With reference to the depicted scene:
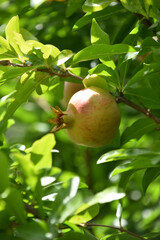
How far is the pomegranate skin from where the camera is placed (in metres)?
1.35

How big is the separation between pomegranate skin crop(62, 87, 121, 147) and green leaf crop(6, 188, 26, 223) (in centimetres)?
48

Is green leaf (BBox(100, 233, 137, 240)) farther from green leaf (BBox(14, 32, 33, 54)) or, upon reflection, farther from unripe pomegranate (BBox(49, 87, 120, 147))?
green leaf (BBox(14, 32, 33, 54))

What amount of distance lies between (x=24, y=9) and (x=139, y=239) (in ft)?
3.41

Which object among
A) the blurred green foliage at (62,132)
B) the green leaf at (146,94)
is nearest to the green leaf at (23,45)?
the blurred green foliage at (62,132)

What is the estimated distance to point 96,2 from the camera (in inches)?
58.2

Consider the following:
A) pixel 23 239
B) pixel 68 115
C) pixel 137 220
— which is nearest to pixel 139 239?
pixel 68 115

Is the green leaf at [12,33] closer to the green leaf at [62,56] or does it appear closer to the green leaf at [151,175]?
the green leaf at [62,56]

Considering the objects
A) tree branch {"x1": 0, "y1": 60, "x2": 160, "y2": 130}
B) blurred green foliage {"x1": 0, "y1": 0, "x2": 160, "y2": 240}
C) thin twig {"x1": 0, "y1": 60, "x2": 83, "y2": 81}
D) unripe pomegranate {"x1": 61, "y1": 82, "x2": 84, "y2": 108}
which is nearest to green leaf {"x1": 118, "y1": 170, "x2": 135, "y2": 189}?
blurred green foliage {"x1": 0, "y1": 0, "x2": 160, "y2": 240}

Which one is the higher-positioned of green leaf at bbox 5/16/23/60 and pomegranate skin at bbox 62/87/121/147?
green leaf at bbox 5/16/23/60

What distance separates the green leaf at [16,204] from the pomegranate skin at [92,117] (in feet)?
1.58

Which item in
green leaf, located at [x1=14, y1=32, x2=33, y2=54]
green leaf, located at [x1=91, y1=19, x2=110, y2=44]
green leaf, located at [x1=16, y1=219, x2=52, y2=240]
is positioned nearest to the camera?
green leaf, located at [x1=16, y1=219, x2=52, y2=240]

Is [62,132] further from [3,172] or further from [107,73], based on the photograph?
[3,172]

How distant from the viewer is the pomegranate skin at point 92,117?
1.35 meters

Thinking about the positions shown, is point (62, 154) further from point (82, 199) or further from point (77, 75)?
point (82, 199)
